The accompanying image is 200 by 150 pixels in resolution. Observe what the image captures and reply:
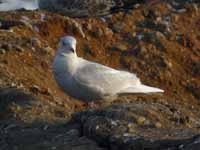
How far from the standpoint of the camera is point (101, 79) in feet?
28.8

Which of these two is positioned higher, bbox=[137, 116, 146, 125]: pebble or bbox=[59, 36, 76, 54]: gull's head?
bbox=[59, 36, 76, 54]: gull's head

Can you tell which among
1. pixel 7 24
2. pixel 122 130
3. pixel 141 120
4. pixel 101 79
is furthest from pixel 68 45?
pixel 7 24

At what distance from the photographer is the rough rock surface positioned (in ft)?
23.0

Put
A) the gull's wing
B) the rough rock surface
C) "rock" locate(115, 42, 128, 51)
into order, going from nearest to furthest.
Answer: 1. the rough rock surface
2. the gull's wing
3. "rock" locate(115, 42, 128, 51)

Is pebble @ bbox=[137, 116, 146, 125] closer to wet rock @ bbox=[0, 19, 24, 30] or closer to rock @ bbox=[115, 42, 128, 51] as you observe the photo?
rock @ bbox=[115, 42, 128, 51]

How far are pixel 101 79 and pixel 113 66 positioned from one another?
249 centimetres

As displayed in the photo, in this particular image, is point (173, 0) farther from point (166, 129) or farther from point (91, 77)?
point (166, 129)

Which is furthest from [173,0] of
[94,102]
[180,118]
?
[180,118]

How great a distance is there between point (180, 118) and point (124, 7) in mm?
4862

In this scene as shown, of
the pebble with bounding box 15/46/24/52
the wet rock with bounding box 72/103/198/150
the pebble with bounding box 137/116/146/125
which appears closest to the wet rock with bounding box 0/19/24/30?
the pebble with bounding box 15/46/24/52

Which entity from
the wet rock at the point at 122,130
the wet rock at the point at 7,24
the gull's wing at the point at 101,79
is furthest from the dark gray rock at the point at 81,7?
the wet rock at the point at 122,130

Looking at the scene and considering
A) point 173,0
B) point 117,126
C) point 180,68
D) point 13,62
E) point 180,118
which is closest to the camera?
point 117,126

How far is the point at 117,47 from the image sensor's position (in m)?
11.6

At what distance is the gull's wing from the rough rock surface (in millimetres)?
200
